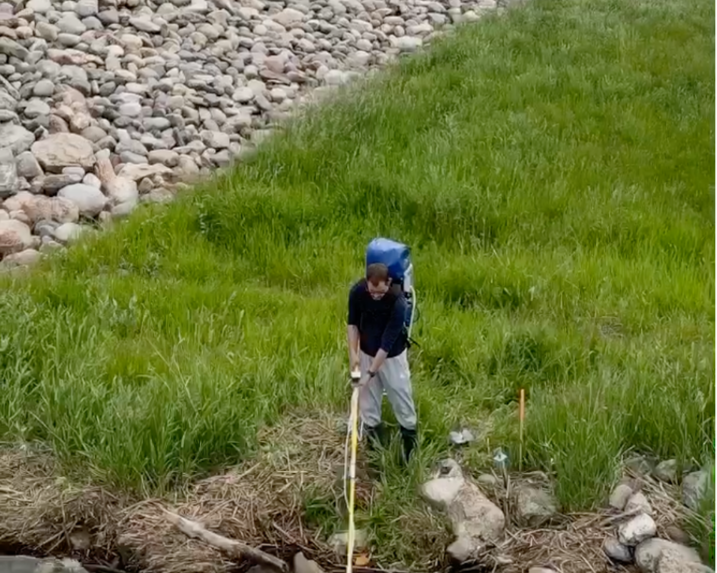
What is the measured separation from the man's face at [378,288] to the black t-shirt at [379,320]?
0.09ft

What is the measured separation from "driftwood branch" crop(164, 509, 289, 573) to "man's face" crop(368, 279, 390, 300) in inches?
41.5

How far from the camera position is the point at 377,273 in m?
3.36

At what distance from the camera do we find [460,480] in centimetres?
373

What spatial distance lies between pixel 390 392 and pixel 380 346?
0.95 feet

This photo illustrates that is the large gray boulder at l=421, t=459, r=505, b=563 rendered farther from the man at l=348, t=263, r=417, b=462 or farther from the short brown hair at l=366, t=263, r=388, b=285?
the short brown hair at l=366, t=263, r=388, b=285

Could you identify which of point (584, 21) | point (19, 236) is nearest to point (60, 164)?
point (19, 236)

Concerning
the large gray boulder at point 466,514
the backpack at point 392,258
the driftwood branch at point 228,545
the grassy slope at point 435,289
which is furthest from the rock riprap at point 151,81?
the large gray boulder at point 466,514

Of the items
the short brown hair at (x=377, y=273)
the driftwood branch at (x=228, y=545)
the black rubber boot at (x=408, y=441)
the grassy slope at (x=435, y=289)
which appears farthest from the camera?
the grassy slope at (x=435, y=289)

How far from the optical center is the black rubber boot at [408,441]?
3.79 meters

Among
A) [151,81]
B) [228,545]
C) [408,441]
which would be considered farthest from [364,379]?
[151,81]

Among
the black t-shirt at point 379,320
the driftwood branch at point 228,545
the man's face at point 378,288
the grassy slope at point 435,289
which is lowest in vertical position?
the driftwood branch at point 228,545

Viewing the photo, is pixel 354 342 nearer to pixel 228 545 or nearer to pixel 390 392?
pixel 390 392

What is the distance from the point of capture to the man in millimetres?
3441

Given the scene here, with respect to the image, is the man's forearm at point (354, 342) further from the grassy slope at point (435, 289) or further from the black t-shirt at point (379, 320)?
the grassy slope at point (435, 289)
